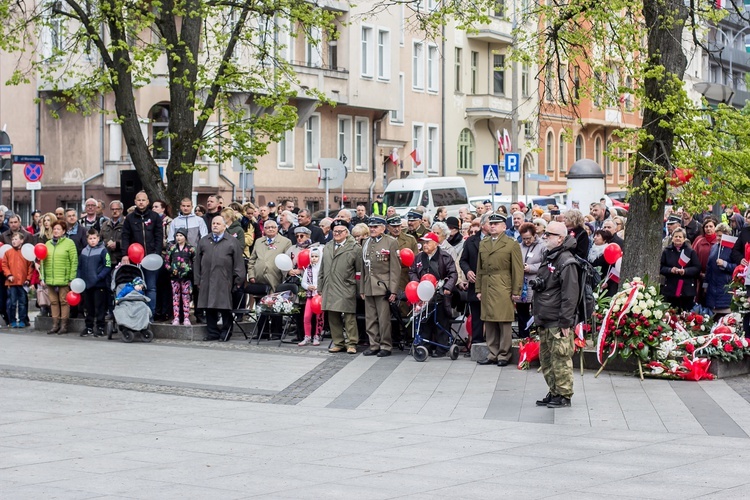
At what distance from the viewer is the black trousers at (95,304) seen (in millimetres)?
20750

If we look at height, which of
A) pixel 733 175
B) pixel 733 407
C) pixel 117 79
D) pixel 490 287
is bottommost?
pixel 733 407

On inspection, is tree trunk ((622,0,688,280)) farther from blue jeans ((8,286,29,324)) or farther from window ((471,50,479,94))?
window ((471,50,479,94))

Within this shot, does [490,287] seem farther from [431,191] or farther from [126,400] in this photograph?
[431,191]

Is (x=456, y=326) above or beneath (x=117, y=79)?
beneath

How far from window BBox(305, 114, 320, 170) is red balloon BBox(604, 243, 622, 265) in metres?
31.5

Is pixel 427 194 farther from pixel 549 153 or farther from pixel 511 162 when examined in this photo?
pixel 549 153

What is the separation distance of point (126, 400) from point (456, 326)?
7.90 metres

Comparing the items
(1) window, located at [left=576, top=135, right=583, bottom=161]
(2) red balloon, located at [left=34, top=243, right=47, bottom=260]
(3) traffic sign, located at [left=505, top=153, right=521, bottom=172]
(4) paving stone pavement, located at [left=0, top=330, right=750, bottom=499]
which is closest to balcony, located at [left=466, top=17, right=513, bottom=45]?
(1) window, located at [left=576, top=135, right=583, bottom=161]

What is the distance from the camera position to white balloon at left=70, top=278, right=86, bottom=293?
805 inches

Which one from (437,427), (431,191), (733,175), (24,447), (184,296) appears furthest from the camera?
(431,191)

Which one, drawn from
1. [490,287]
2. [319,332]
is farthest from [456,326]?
[490,287]

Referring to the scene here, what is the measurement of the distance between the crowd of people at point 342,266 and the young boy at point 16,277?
0.06 feet

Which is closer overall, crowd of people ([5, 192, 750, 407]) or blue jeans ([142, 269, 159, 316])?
crowd of people ([5, 192, 750, 407])

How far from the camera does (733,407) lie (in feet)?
44.2
